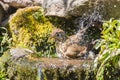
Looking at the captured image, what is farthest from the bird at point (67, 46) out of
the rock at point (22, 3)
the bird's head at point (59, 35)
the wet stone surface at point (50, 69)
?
the rock at point (22, 3)

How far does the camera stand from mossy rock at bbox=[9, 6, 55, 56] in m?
8.92

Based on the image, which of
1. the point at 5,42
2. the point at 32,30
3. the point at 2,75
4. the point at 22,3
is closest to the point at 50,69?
the point at 2,75

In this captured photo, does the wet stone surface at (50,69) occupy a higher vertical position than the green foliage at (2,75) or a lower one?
higher

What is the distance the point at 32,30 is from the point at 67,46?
1097 millimetres

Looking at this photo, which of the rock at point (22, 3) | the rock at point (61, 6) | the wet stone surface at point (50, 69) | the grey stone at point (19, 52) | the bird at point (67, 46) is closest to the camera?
the wet stone surface at point (50, 69)

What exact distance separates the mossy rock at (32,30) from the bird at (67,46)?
0.16m

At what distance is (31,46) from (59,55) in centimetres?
77

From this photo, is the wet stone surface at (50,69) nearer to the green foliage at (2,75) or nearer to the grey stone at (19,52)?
the grey stone at (19,52)

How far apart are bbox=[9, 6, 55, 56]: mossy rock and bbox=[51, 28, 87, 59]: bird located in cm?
16

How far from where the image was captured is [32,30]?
918 centimetres

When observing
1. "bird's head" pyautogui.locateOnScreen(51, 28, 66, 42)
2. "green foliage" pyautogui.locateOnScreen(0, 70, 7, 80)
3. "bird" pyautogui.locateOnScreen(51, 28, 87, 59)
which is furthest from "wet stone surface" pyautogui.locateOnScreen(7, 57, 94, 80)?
"bird's head" pyautogui.locateOnScreen(51, 28, 66, 42)

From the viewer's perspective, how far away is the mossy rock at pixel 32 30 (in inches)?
351

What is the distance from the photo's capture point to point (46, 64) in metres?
7.14

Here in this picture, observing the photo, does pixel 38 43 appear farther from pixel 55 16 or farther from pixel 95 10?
pixel 95 10
